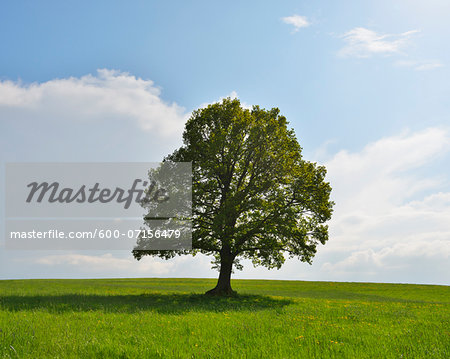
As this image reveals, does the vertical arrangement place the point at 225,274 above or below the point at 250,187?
below

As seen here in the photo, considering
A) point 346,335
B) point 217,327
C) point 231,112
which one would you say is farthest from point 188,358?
point 231,112

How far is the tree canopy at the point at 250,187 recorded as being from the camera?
3145cm

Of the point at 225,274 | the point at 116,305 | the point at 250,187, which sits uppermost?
the point at 250,187

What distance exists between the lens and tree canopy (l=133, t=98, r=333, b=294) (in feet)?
103

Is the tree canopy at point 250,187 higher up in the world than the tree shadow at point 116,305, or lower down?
higher up

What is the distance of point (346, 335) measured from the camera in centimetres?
1179

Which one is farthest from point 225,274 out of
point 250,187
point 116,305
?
point 116,305

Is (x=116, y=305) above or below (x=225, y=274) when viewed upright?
below

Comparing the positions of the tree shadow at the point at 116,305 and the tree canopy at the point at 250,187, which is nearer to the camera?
the tree shadow at the point at 116,305

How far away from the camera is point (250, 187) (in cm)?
3253

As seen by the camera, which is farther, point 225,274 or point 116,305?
point 225,274

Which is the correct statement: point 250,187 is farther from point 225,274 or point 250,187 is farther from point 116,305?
→ point 116,305

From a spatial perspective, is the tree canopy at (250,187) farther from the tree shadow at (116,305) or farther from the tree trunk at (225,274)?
the tree shadow at (116,305)

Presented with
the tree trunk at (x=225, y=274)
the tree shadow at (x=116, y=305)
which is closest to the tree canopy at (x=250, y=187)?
the tree trunk at (x=225, y=274)
